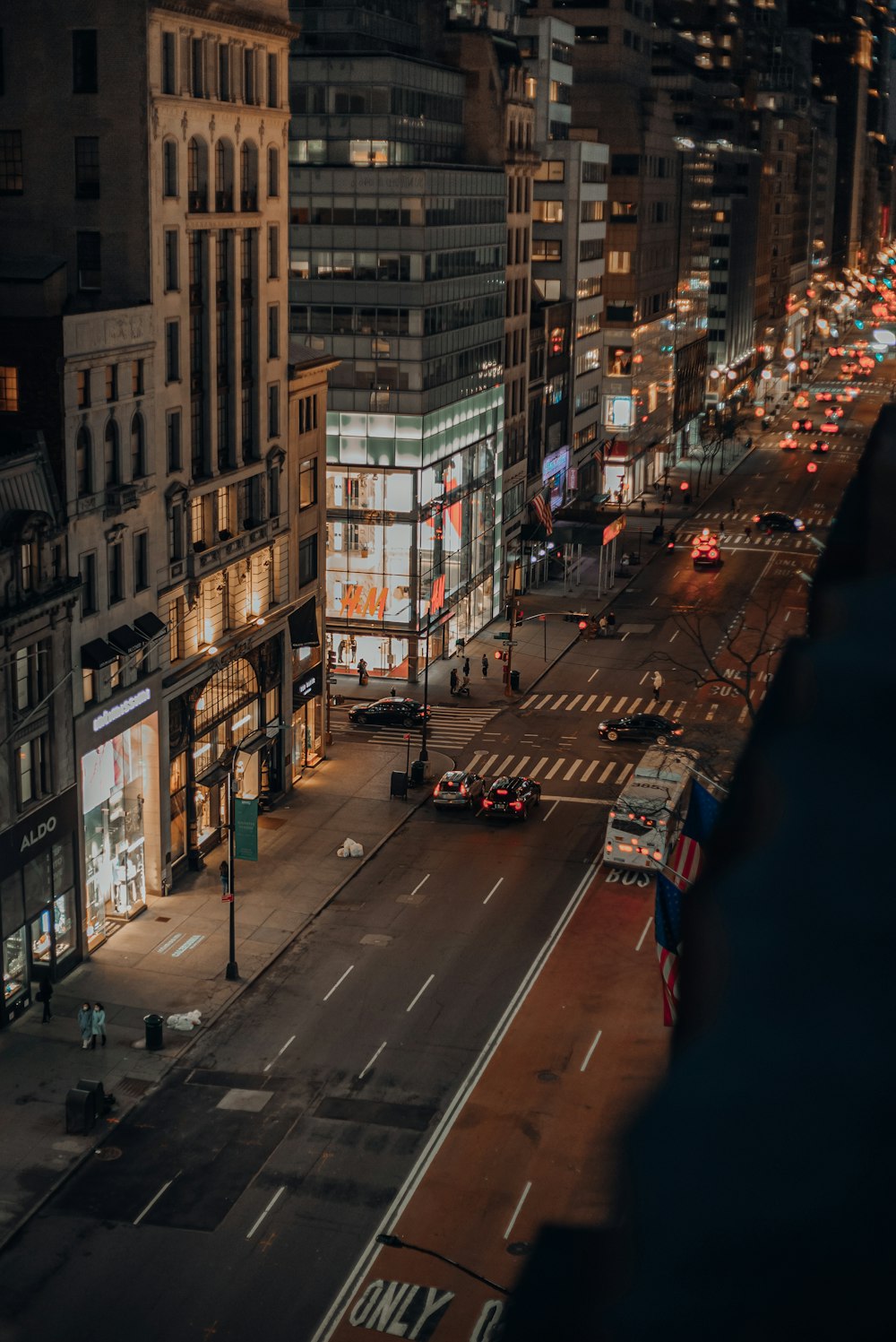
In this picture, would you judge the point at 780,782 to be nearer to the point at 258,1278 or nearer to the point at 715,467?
the point at 258,1278

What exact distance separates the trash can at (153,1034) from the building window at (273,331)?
110 ft

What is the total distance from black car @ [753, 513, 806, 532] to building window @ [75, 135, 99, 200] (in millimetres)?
95906

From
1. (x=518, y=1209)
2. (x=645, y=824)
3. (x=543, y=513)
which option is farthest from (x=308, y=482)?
(x=518, y=1209)

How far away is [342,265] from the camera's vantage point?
9638 centimetres

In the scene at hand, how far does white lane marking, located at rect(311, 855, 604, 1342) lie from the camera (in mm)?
39656

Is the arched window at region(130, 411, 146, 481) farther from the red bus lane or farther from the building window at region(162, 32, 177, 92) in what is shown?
the red bus lane

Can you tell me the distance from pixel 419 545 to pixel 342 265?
15.8 m

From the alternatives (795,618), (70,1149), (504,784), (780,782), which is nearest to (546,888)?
(504,784)

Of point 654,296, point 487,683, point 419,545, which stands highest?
point 654,296

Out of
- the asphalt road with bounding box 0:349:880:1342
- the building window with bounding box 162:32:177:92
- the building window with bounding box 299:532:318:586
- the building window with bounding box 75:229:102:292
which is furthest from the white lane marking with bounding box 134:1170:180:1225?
the building window with bounding box 299:532:318:586

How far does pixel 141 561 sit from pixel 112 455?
471 cm

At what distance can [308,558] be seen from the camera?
274 ft

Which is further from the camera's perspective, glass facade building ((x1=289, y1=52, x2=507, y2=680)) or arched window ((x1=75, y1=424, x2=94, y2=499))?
glass facade building ((x1=289, y1=52, x2=507, y2=680))

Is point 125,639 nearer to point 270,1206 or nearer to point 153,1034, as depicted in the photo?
point 153,1034
